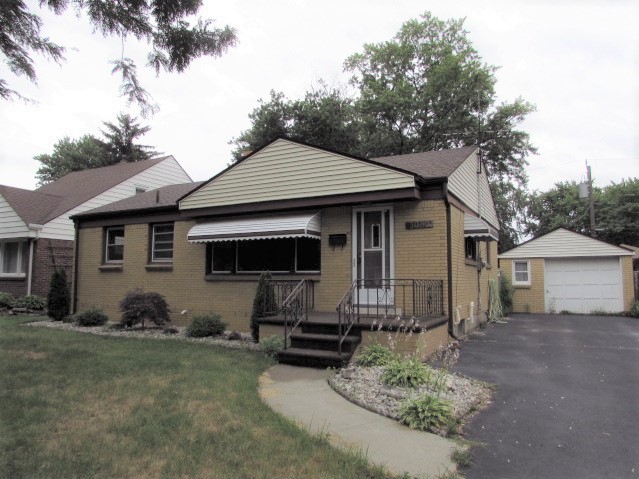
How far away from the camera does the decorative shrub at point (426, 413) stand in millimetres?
4484

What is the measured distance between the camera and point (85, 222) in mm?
14508

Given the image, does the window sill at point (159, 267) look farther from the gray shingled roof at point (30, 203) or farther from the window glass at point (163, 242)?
the gray shingled roof at point (30, 203)

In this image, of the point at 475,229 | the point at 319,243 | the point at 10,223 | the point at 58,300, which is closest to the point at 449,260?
the point at 475,229

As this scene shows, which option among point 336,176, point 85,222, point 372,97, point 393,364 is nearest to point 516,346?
point 393,364

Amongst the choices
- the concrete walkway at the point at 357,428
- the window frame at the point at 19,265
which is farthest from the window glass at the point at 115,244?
the concrete walkway at the point at 357,428

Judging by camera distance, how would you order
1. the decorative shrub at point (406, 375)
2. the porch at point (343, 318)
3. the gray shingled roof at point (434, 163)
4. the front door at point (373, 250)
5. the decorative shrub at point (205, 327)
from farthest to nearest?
the decorative shrub at point (205, 327) < the gray shingled roof at point (434, 163) < the front door at point (373, 250) < the porch at point (343, 318) < the decorative shrub at point (406, 375)

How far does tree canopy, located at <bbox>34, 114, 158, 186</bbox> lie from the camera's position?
40531mm

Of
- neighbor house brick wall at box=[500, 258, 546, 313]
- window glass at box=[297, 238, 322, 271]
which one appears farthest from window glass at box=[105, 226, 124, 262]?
neighbor house brick wall at box=[500, 258, 546, 313]

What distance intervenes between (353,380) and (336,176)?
16.1ft

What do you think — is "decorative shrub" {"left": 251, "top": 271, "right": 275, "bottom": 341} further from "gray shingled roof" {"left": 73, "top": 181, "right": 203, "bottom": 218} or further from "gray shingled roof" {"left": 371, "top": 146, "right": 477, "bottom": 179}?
"gray shingled roof" {"left": 73, "top": 181, "right": 203, "bottom": 218}

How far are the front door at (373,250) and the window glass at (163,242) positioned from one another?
6001 mm

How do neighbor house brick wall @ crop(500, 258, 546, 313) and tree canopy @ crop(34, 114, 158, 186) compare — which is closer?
neighbor house brick wall @ crop(500, 258, 546, 313)

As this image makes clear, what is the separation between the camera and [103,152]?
133ft

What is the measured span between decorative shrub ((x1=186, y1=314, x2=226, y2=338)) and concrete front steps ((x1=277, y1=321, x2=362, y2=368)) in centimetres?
301
